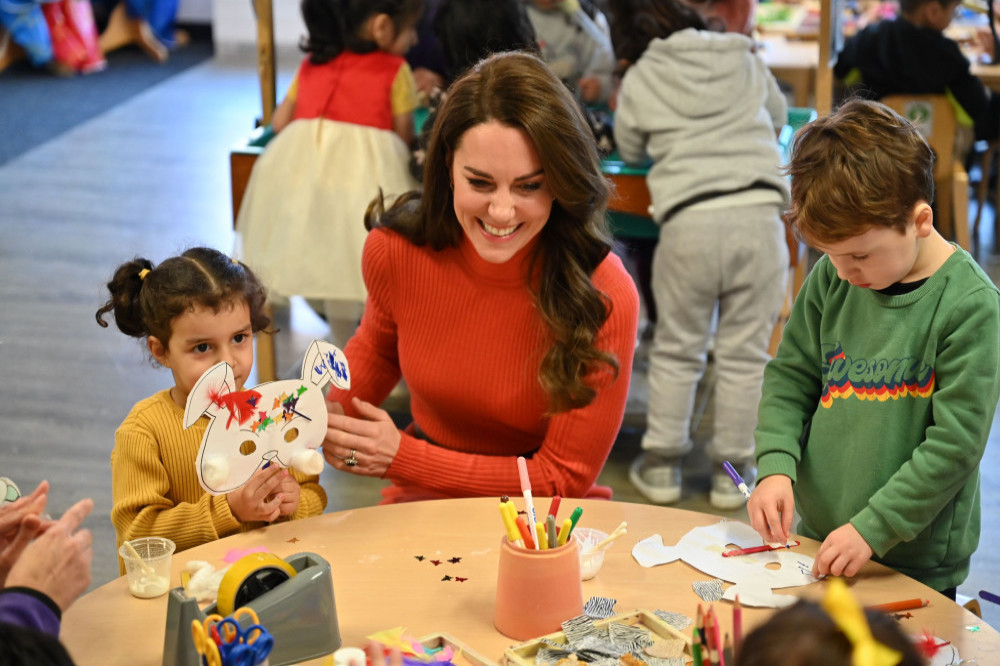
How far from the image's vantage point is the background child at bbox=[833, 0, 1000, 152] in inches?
176

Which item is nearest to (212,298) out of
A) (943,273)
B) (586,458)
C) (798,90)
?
(586,458)

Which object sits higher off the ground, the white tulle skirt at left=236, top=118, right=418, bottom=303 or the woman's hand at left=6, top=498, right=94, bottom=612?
the woman's hand at left=6, top=498, right=94, bottom=612

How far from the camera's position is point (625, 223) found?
11.8ft

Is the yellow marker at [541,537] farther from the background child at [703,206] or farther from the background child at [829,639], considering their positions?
the background child at [703,206]

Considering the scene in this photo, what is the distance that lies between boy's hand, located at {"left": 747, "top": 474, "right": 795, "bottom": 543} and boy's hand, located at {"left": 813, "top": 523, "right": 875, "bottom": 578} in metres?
0.08

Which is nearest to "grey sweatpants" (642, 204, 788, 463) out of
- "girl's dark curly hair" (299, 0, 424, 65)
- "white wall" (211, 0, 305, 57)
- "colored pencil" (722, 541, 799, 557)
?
"girl's dark curly hair" (299, 0, 424, 65)

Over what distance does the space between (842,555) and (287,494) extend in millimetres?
783

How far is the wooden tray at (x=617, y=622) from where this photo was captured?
4.44 feet

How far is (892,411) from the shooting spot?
5.34 feet

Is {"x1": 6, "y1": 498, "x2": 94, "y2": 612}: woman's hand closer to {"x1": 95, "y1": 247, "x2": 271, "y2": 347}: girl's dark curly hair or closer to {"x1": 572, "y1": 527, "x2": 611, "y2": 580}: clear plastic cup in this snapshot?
{"x1": 95, "y1": 247, "x2": 271, "y2": 347}: girl's dark curly hair

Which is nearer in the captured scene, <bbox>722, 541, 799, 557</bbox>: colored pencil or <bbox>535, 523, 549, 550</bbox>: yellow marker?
<bbox>535, 523, 549, 550</bbox>: yellow marker

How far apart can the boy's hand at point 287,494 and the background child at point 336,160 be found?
173 cm

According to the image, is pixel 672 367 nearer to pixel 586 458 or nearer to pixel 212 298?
pixel 586 458

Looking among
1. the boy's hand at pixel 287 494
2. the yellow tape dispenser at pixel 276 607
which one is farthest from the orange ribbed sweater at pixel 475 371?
the yellow tape dispenser at pixel 276 607
